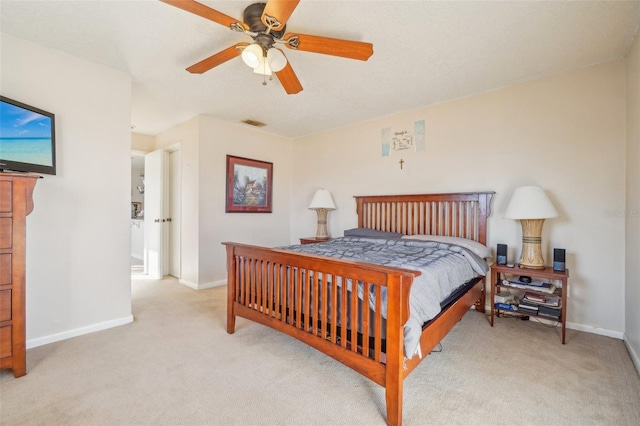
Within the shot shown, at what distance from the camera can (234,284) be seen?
250cm

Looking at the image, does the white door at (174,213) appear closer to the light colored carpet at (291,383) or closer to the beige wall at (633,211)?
the light colored carpet at (291,383)

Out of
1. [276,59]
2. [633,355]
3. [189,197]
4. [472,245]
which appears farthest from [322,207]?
[633,355]

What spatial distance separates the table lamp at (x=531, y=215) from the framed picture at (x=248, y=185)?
3.36 meters

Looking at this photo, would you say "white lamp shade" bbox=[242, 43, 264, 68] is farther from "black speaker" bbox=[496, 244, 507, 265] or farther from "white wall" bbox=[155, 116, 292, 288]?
"black speaker" bbox=[496, 244, 507, 265]

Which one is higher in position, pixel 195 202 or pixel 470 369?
pixel 195 202

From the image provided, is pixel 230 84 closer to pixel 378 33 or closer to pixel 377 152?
pixel 378 33

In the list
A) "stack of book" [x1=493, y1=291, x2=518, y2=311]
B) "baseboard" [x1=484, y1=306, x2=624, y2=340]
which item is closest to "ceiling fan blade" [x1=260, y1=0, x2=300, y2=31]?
"stack of book" [x1=493, y1=291, x2=518, y2=311]

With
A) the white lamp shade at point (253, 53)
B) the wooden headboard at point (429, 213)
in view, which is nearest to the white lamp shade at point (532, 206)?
the wooden headboard at point (429, 213)

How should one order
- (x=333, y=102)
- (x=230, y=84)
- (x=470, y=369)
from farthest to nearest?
(x=333, y=102) < (x=230, y=84) < (x=470, y=369)

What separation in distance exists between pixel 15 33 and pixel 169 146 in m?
2.29

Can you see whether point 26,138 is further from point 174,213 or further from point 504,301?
point 504,301

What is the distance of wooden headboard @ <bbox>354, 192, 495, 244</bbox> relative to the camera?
3.05 metres

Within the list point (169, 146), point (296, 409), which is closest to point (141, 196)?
point (169, 146)

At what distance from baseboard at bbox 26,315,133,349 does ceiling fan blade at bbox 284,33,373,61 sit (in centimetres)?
279
